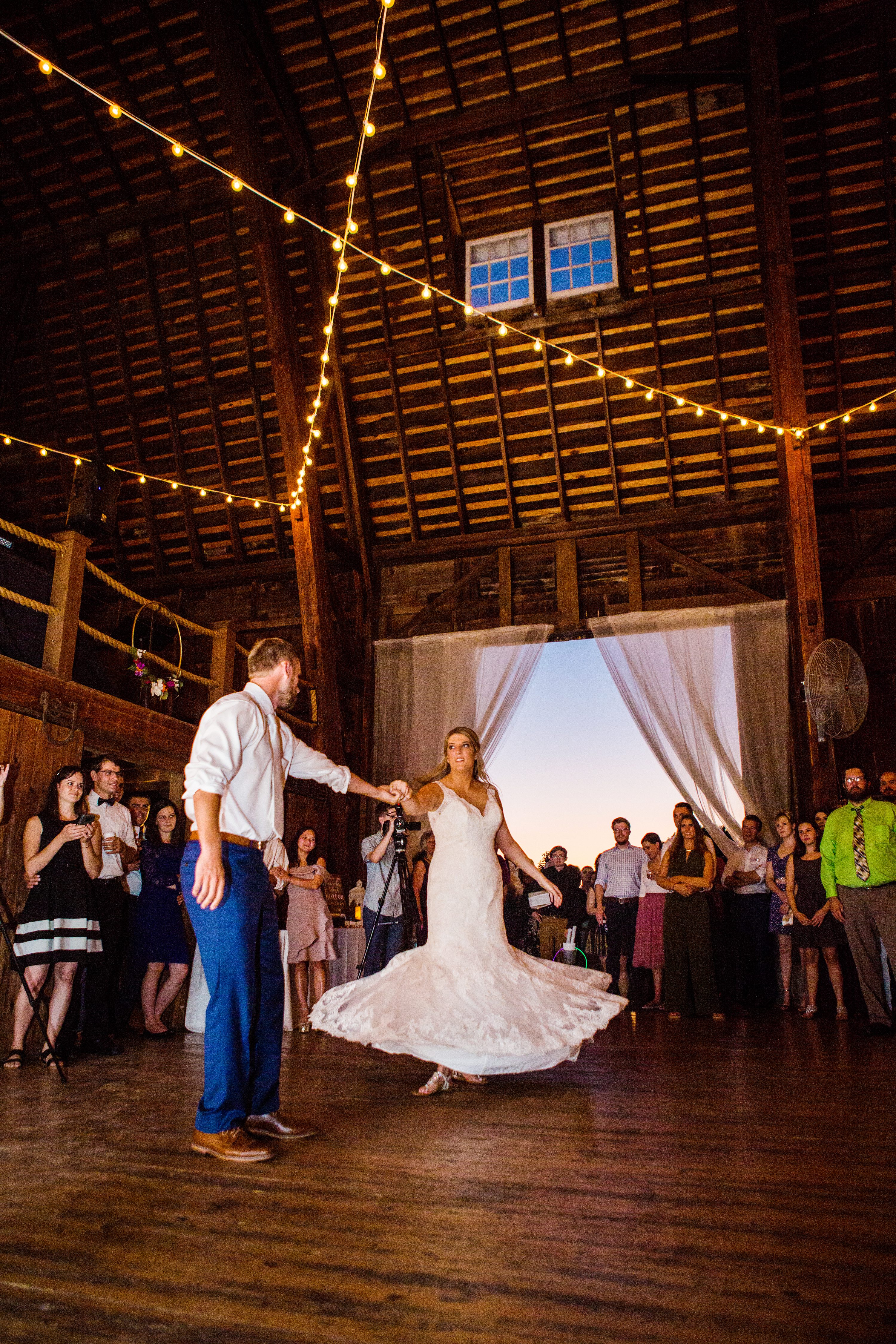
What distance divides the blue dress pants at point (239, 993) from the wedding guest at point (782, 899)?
16.1 ft

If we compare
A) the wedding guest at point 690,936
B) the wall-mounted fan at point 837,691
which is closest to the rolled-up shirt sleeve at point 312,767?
the wedding guest at point 690,936

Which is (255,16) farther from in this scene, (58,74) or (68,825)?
(68,825)

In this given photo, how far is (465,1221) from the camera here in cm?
186

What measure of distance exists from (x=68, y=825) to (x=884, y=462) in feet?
26.6

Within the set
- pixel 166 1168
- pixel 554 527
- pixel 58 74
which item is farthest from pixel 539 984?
pixel 58 74

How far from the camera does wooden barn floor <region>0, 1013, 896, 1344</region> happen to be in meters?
1.41

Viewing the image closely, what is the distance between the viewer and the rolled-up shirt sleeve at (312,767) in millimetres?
3045

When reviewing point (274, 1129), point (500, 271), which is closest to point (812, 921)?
point (274, 1129)

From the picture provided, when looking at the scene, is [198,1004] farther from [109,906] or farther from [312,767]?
[312,767]

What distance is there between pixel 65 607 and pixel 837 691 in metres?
5.42

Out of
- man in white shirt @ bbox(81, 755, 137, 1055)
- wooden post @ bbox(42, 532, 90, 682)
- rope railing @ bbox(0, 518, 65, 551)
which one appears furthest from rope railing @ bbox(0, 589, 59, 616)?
man in white shirt @ bbox(81, 755, 137, 1055)

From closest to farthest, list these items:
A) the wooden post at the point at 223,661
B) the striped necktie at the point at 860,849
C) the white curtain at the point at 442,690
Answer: the striped necktie at the point at 860,849 < the wooden post at the point at 223,661 < the white curtain at the point at 442,690

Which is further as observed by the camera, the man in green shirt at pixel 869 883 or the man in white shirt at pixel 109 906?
the man in green shirt at pixel 869 883

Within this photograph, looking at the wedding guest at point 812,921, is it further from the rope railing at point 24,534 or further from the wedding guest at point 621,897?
the rope railing at point 24,534
